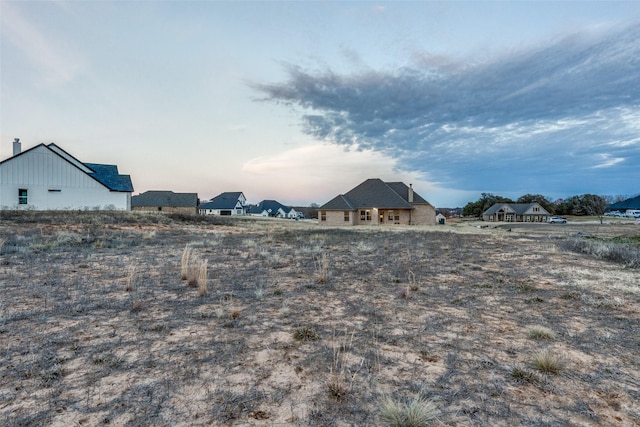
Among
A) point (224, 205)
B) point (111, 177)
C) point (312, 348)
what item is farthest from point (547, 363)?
point (224, 205)

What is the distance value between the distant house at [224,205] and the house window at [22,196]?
47283mm

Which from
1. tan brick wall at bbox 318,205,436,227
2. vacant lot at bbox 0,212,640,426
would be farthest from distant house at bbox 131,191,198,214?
vacant lot at bbox 0,212,640,426

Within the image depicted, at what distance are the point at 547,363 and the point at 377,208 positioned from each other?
3739cm

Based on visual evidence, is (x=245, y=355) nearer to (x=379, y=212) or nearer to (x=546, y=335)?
(x=546, y=335)

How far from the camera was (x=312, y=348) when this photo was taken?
13.4ft

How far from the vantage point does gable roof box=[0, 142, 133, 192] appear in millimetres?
30689

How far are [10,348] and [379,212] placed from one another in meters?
38.8

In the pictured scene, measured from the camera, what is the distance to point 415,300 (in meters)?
6.42

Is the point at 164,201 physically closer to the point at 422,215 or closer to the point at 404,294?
the point at 422,215

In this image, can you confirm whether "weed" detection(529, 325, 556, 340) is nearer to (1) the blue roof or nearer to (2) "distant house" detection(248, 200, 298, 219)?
(1) the blue roof

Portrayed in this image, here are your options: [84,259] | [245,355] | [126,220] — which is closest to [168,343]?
[245,355]

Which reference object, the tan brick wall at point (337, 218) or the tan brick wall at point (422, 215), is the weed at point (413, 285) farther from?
the tan brick wall at point (422, 215)

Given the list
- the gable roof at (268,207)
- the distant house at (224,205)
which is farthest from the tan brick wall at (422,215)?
the gable roof at (268,207)

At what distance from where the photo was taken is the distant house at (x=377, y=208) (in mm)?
39469
